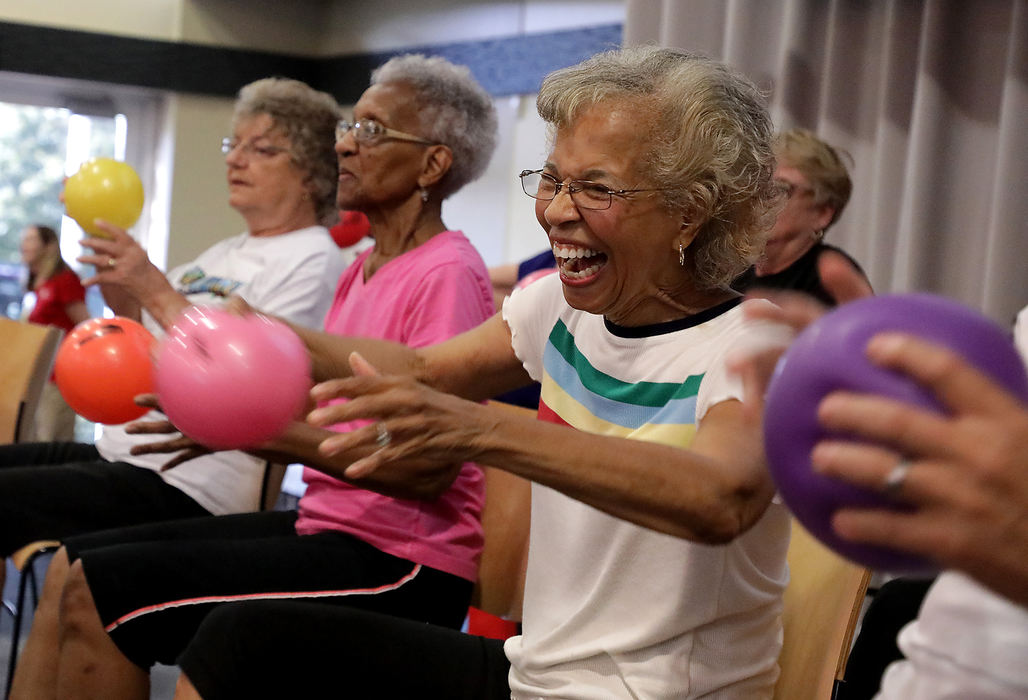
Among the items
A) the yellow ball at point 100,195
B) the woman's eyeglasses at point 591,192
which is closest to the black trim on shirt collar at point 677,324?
the woman's eyeglasses at point 591,192

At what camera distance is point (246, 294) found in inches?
104

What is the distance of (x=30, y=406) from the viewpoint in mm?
3256

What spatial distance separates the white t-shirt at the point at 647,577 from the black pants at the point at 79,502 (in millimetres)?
1282

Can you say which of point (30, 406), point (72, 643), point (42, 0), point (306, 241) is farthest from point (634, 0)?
point (42, 0)

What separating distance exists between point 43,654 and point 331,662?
2.60ft

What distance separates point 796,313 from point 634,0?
11.7ft

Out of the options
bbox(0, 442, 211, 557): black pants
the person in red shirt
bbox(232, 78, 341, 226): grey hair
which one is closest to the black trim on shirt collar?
bbox(0, 442, 211, 557): black pants

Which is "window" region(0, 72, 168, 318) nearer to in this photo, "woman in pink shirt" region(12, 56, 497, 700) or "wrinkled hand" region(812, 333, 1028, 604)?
"woman in pink shirt" region(12, 56, 497, 700)

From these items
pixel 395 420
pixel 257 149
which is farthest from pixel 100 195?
pixel 395 420

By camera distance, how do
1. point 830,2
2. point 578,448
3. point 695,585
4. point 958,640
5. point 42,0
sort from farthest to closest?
point 42,0
point 830,2
point 695,585
point 578,448
point 958,640

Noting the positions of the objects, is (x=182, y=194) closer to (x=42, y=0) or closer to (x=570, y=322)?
(x=42, y=0)

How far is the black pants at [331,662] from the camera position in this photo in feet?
5.01

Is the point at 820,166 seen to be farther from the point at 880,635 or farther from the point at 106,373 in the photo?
the point at 106,373

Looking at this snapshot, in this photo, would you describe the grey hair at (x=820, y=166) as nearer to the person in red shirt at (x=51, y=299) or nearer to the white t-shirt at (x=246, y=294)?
the white t-shirt at (x=246, y=294)
